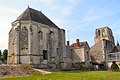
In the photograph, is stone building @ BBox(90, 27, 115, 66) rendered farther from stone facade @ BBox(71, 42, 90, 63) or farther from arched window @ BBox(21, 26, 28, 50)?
arched window @ BBox(21, 26, 28, 50)

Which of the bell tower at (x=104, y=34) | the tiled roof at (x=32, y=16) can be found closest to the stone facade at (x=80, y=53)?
the tiled roof at (x=32, y=16)

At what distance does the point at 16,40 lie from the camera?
94.3ft

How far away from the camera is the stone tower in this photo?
5822cm

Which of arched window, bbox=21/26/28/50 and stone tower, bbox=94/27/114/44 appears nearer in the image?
arched window, bbox=21/26/28/50

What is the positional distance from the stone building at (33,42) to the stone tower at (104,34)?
28.3m

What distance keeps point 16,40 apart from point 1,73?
Answer: 962 centimetres

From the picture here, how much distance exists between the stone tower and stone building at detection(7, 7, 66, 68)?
28.3m

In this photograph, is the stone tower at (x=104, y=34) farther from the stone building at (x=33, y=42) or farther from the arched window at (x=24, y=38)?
the arched window at (x=24, y=38)

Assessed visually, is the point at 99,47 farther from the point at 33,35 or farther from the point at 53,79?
the point at 53,79

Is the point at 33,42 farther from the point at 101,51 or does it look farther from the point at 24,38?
the point at 101,51

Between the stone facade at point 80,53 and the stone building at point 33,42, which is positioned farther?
the stone facade at point 80,53

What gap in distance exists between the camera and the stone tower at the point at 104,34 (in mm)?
58219

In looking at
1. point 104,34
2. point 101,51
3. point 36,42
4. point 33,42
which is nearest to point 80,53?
point 101,51

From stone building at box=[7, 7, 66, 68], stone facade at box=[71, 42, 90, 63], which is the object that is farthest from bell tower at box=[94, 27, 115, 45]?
stone building at box=[7, 7, 66, 68]
